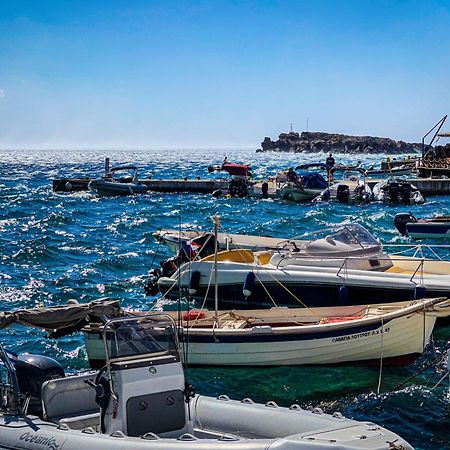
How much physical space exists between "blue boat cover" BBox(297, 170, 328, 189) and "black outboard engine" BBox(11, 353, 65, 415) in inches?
1677

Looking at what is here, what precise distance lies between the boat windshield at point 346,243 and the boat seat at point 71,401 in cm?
1170

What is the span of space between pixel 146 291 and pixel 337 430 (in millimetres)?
14137

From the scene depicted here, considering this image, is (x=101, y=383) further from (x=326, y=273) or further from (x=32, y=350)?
(x=326, y=273)

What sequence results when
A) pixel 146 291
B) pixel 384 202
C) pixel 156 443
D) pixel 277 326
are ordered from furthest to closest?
pixel 384 202 < pixel 146 291 < pixel 277 326 < pixel 156 443

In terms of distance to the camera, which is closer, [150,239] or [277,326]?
[277,326]

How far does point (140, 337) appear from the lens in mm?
9398

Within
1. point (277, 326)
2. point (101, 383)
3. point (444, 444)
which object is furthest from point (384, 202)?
point (101, 383)

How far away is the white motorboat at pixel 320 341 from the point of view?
15.4 metres

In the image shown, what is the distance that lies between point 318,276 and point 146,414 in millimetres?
11275

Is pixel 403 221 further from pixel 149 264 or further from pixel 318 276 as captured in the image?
pixel 318 276

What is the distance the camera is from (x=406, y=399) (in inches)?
558

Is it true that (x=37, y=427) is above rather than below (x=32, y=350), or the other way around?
above

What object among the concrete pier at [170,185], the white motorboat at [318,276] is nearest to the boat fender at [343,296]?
the white motorboat at [318,276]

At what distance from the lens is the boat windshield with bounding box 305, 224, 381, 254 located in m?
21.2
